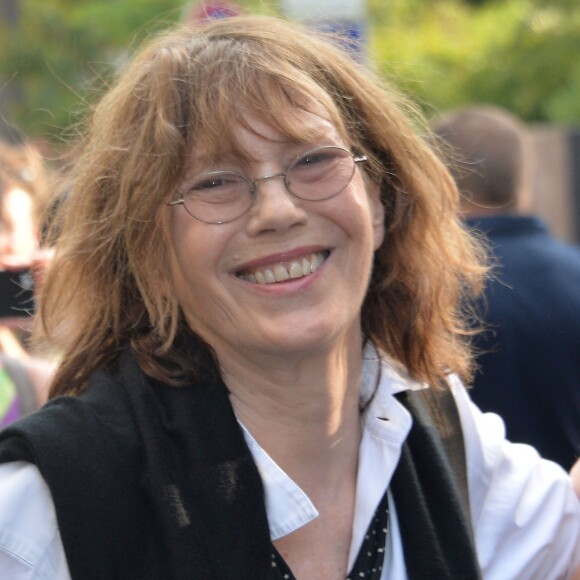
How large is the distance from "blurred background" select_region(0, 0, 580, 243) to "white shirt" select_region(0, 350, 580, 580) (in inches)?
173

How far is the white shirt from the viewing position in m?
2.13

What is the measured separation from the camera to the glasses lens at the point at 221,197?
2084 mm

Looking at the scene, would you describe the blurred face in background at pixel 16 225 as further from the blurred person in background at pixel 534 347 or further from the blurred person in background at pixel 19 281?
the blurred person in background at pixel 534 347

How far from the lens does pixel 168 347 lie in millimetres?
2176

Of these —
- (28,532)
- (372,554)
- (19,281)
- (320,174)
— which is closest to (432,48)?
(19,281)

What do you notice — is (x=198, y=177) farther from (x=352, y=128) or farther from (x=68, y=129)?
(x=68, y=129)

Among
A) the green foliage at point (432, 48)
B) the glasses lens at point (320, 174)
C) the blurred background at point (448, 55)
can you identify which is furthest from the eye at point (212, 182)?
the green foliage at point (432, 48)

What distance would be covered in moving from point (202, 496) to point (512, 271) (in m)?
1.96

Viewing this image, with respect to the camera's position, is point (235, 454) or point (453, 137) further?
point (453, 137)

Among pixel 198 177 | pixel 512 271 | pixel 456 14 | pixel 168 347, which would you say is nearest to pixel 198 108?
pixel 198 177

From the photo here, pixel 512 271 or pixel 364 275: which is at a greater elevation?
pixel 364 275

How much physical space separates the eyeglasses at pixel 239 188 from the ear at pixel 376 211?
220 mm

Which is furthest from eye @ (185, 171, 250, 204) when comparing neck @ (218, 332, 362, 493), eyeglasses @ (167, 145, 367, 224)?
neck @ (218, 332, 362, 493)

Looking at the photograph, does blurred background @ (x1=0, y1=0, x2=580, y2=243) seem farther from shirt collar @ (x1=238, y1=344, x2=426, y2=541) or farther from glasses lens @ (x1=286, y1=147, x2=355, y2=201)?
glasses lens @ (x1=286, y1=147, x2=355, y2=201)
